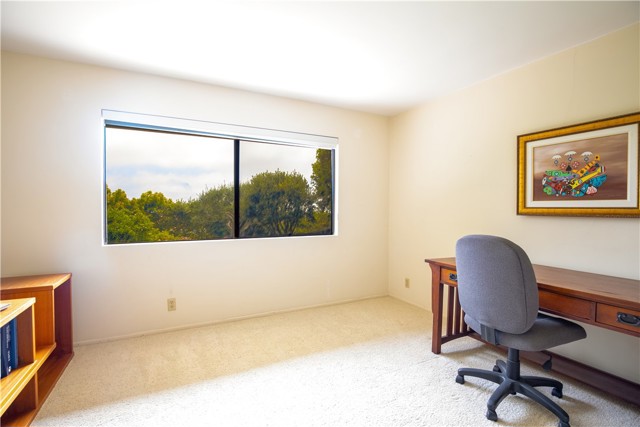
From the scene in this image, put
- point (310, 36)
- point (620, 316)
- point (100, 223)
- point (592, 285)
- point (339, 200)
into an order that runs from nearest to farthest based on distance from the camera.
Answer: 1. point (620, 316)
2. point (592, 285)
3. point (310, 36)
4. point (100, 223)
5. point (339, 200)

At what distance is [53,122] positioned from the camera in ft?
7.57

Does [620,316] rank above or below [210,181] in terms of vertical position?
below

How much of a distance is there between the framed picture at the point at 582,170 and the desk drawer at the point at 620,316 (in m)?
0.79

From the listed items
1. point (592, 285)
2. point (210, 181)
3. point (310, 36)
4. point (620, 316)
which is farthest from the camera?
point (210, 181)

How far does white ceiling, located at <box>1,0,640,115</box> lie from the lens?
1741 mm

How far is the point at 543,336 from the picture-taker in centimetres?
156

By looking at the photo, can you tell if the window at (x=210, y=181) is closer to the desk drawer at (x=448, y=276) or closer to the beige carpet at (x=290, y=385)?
the beige carpet at (x=290, y=385)

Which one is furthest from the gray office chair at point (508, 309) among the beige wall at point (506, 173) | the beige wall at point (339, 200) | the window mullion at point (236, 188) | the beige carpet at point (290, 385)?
the window mullion at point (236, 188)

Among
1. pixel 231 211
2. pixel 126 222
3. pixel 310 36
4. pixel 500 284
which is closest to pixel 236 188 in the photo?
pixel 231 211

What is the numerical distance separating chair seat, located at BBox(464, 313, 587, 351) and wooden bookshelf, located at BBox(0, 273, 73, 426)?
2465mm

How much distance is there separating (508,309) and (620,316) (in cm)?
46

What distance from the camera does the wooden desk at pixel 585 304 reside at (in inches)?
56.1

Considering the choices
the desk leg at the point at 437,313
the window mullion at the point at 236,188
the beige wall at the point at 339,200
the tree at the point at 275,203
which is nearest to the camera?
the beige wall at the point at 339,200

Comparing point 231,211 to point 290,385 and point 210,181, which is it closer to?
point 210,181
